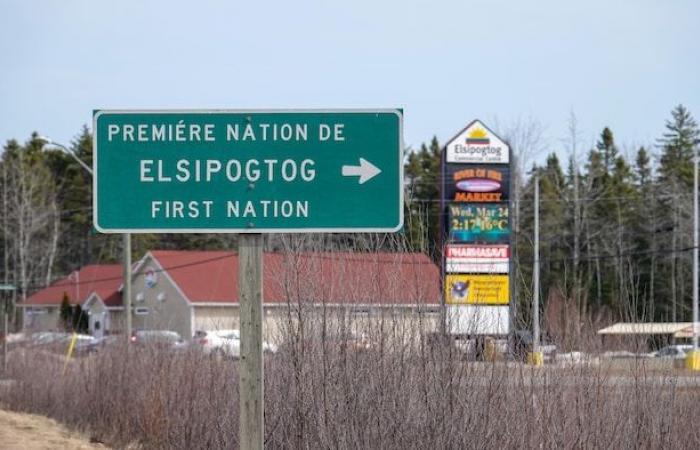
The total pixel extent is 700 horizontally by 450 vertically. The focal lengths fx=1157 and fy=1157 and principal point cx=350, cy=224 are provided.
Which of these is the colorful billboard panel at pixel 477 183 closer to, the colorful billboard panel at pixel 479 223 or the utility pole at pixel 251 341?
the colorful billboard panel at pixel 479 223

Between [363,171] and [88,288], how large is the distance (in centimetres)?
6327

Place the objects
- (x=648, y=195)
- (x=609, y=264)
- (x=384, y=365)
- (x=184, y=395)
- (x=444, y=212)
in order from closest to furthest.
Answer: (x=384, y=365) < (x=184, y=395) < (x=444, y=212) < (x=609, y=264) < (x=648, y=195)

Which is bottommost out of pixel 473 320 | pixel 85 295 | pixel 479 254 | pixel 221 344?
pixel 85 295

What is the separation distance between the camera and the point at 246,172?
659 cm

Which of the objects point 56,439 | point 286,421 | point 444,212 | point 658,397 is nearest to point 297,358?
point 286,421

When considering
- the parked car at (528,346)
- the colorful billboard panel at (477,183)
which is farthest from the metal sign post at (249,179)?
the colorful billboard panel at (477,183)

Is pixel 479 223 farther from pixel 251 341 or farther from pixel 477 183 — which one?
pixel 251 341

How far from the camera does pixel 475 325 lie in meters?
9.13

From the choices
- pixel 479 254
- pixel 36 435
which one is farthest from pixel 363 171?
pixel 479 254

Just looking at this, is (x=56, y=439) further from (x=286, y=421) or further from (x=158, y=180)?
(x=158, y=180)

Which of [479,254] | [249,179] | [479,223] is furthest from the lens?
[479,223]

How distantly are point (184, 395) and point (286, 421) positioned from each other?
5578mm

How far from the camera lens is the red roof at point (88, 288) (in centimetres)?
6412

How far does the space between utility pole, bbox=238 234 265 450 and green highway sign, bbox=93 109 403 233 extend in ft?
0.54
